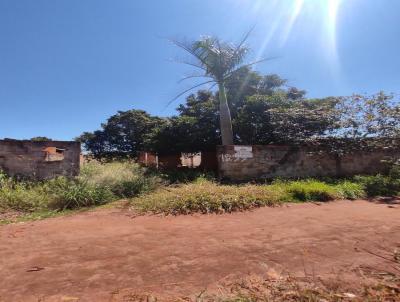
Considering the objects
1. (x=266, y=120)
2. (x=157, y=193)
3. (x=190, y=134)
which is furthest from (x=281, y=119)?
(x=157, y=193)

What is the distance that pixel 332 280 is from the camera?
2811 millimetres

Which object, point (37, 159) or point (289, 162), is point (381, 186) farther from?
point (37, 159)

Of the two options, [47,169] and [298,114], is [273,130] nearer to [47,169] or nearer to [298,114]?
[298,114]

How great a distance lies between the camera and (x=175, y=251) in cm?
376

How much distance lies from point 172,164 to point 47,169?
487cm

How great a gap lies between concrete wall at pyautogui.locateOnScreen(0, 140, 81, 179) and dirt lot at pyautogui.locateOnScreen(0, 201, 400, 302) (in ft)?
11.7

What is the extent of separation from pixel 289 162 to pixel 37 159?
790cm

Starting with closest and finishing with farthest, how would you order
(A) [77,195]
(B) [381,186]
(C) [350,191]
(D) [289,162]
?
(A) [77,195], (C) [350,191], (B) [381,186], (D) [289,162]

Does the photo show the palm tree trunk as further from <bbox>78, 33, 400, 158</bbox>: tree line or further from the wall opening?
the wall opening

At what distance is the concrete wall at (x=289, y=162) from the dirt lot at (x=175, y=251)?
3.86 meters

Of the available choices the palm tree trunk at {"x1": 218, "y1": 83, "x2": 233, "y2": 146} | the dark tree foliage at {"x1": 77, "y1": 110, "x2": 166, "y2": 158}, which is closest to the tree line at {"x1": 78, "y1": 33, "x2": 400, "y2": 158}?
the palm tree trunk at {"x1": 218, "y1": 83, "x2": 233, "y2": 146}

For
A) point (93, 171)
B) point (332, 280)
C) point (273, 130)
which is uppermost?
point (273, 130)

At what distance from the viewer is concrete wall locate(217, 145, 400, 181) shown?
31.9 ft

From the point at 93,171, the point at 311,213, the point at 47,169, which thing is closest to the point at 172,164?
the point at 93,171
